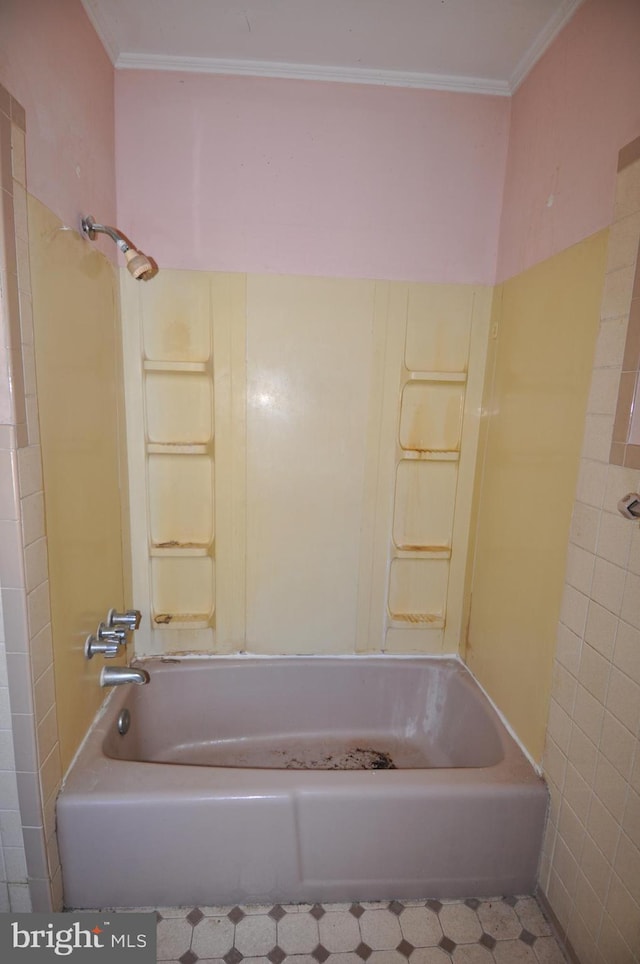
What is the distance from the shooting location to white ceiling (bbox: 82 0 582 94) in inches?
53.2

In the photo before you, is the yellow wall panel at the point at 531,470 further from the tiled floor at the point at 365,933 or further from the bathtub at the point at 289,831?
the tiled floor at the point at 365,933

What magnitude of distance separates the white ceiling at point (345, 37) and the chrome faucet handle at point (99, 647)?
194 centimetres

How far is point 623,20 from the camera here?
112cm

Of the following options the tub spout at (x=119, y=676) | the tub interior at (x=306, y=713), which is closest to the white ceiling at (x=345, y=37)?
the tub spout at (x=119, y=676)

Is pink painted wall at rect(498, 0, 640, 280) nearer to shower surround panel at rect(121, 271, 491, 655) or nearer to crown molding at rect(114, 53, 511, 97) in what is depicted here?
crown molding at rect(114, 53, 511, 97)

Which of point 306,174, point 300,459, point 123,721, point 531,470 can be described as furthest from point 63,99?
point 123,721

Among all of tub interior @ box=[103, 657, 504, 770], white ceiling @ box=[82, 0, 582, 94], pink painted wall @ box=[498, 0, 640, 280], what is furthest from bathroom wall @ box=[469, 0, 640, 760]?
tub interior @ box=[103, 657, 504, 770]

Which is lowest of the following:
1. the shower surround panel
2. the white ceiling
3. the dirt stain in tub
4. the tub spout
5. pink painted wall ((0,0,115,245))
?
the dirt stain in tub

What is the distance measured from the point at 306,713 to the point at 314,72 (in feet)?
8.15

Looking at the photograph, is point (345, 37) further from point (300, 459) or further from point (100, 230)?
point (300, 459)

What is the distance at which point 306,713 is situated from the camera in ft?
6.48

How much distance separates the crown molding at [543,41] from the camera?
1.31 m

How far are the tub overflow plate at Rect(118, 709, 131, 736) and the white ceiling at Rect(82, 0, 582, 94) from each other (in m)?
2.26

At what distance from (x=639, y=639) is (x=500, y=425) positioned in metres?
0.89
